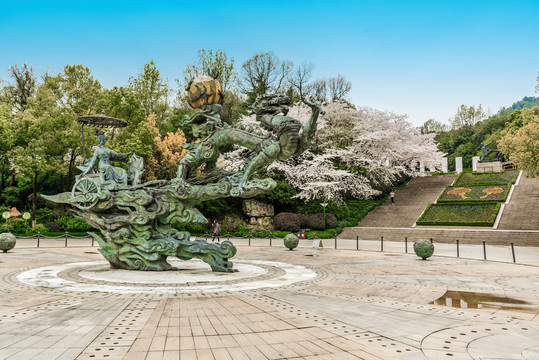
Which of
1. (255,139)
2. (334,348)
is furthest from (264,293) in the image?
(255,139)

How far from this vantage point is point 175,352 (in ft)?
14.8

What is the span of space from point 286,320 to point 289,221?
19.8 m

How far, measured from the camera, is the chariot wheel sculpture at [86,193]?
34.7 ft

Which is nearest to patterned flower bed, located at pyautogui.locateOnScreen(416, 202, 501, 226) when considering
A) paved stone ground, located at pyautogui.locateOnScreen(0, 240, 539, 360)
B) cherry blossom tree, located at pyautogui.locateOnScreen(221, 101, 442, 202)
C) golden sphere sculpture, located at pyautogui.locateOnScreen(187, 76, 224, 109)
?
cherry blossom tree, located at pyautogui.locateOnScreen(221, 101, 442, 202)

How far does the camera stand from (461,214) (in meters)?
27.6

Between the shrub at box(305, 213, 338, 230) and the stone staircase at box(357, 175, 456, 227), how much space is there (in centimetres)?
338

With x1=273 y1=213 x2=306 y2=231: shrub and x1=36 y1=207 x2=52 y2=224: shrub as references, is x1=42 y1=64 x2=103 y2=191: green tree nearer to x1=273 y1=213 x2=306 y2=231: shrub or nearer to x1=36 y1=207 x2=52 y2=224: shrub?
x1=36 y1=207 x2=52 y2=224: shrub

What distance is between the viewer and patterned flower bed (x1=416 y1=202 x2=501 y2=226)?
2528 cm

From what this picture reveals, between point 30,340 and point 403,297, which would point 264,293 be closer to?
point 403,297

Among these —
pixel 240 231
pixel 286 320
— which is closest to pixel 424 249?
pixel 286 320

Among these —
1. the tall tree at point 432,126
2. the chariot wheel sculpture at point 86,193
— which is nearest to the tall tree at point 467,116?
the tall tree at point 432,126

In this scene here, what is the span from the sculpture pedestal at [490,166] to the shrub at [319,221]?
29994 mm

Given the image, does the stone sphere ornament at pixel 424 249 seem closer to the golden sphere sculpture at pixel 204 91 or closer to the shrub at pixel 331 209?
the golden sphere sculpture at pixel 204 91

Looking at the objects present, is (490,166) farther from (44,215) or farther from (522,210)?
(44,215)
